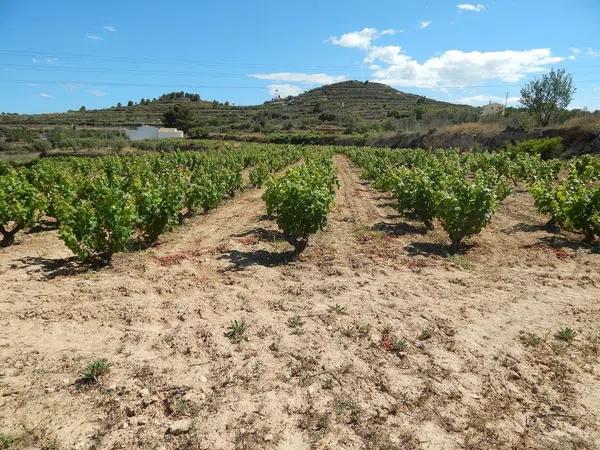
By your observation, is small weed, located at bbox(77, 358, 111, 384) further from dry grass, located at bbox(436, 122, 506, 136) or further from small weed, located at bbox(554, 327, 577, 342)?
dry grass, located at bbox(436, 122, 506, 136)

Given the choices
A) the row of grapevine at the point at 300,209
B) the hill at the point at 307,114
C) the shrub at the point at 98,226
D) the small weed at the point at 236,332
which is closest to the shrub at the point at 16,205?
the shrub at the point at 98,226

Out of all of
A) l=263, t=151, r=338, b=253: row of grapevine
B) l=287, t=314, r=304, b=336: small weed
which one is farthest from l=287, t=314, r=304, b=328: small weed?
l=263, t=151, r=338, b=253: row of grapevine

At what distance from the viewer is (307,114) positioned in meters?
112

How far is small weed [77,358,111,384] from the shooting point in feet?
14.8

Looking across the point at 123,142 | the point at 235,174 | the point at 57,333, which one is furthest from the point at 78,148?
the point at 57,333

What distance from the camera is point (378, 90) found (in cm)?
15738

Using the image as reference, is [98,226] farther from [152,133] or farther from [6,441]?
[152,133]

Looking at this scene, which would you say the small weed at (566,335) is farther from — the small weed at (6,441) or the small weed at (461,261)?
the small weed at (6,441)

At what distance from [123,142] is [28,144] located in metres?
12.1

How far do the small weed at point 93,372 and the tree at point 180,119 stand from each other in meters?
88.2

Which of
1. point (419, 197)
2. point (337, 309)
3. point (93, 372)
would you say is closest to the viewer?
point (93, 372)

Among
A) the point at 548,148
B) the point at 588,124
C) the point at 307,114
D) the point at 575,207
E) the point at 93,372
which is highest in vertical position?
the point at 307,114

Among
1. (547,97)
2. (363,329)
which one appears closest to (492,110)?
(547,97)

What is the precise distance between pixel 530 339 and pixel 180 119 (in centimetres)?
9038
